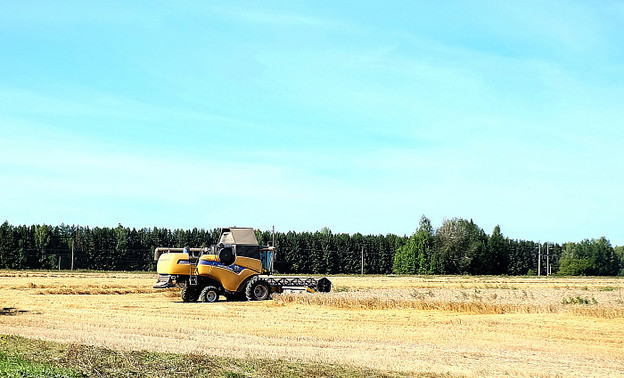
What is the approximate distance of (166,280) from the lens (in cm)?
3394

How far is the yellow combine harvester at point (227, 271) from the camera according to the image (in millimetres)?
33844


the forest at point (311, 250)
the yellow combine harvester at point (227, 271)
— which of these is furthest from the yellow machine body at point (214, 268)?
the forest at point (311, 250)

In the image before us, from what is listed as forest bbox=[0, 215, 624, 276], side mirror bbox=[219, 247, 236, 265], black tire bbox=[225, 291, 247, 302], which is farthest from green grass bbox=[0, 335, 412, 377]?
forest bbox=[0, 215, 624, 276]

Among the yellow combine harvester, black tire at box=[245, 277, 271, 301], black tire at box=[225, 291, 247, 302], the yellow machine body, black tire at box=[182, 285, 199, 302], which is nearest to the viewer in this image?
the yellow machine body

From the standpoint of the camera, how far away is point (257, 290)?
34969 millimetres

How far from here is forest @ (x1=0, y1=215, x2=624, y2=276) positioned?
11338 centimetres

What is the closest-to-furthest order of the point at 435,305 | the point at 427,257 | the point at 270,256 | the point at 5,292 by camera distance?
the point at 435,305 < the point at 270,256 < the point at 5,292 < the point at 427,257

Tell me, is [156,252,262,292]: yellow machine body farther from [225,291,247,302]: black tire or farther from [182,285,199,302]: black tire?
[182,285,199,302]: black tire

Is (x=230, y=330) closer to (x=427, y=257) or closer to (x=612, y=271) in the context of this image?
(x=427, y=257)

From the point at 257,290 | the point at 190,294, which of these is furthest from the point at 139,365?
the point at 190,294

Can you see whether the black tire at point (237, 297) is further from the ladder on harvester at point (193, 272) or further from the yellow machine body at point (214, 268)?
the ladder on harvester at point (193, 272)

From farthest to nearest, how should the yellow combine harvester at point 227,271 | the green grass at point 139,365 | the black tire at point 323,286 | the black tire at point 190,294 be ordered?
the black tire at point 323,286 → the black tire at point 190,294 → the yellow combine harvester at point 227,271 → the green grass at point 139,365

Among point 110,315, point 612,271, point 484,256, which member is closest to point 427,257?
point 484,256

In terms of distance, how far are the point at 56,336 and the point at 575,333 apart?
16088mm
